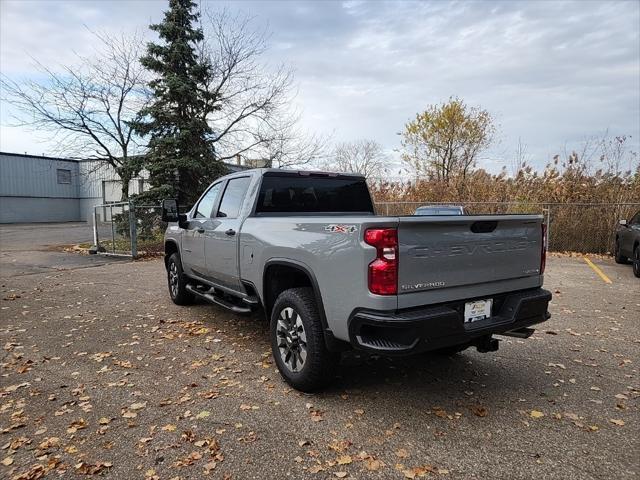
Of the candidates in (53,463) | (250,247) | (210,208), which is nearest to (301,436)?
(53,463)

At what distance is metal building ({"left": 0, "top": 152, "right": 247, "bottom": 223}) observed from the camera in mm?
35375

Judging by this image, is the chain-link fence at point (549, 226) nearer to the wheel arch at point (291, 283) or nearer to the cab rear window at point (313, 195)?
the cab rear window at point (313, 195)

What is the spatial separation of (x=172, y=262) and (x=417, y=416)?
492 centimetres

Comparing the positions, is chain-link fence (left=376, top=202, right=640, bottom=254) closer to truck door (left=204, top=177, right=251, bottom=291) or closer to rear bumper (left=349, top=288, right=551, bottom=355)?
truck door (left=204, top=177, right=251, bottom=291)

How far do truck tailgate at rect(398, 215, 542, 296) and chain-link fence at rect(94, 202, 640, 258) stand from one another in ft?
36.4

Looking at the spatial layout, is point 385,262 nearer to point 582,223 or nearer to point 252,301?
point 252,301

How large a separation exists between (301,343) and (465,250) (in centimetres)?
152

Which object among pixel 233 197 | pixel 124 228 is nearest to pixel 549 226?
pixel 233 197

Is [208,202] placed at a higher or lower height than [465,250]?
higher

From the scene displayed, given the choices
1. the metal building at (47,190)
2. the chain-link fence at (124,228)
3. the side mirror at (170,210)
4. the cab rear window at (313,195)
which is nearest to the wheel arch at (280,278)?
the cab rear window at (313,195)

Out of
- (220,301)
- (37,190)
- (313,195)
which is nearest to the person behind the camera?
(313,195)

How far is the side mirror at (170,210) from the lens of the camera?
600 centimetres

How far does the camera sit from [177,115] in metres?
15.5

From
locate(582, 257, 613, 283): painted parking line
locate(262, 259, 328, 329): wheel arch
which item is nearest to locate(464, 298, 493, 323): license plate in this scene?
locate(262, 259, 328, 329): wheel arch
